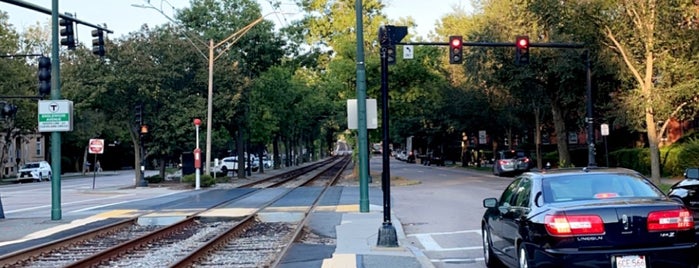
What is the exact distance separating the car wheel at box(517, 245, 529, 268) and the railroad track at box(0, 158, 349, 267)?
13.1 ft

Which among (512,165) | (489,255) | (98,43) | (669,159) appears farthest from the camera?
(512,165)

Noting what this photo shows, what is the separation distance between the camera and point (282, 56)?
2058 inches

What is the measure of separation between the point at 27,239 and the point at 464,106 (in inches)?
1678

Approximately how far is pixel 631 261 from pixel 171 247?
9.16 metres

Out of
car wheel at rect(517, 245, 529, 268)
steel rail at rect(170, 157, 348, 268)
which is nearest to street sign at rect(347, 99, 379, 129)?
steel rail at rect(170, 157, 348, 268)

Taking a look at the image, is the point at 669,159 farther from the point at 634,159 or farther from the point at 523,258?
the point at 523,258

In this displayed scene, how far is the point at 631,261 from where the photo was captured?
7.58 metres

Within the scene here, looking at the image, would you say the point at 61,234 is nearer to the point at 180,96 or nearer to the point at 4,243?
the point at 4,243

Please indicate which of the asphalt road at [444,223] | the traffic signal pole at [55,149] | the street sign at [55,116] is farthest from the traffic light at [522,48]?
the traffic signal pole at [55,149]

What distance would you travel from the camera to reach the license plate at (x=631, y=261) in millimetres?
7562

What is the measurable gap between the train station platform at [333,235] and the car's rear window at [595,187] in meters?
2.87

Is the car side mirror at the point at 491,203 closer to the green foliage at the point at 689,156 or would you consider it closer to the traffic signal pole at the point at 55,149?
the traffic signal pole at the point at 55,149

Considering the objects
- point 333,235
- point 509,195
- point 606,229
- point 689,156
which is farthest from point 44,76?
point 689,156

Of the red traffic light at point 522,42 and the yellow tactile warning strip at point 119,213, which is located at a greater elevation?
the red traffic light at point 522,42
